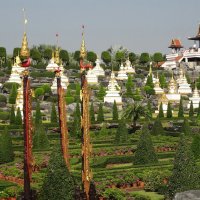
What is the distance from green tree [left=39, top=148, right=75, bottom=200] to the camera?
53.0 ft

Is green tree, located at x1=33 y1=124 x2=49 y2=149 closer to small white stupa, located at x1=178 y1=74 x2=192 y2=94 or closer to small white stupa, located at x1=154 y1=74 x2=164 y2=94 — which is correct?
small white stupa, located at x1=154 y1=74 x2=164 y2=94

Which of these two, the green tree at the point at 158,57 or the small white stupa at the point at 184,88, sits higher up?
the green tree at the point at 158,57

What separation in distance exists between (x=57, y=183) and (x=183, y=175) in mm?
4776

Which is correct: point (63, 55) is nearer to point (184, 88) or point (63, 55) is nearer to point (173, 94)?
point (184, 88)

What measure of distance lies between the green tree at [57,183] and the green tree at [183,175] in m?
3.95

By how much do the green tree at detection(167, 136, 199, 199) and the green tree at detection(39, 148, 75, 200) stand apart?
3.95 metres

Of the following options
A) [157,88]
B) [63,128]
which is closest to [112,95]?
[157,88]

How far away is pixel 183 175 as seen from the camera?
18578 millimetres

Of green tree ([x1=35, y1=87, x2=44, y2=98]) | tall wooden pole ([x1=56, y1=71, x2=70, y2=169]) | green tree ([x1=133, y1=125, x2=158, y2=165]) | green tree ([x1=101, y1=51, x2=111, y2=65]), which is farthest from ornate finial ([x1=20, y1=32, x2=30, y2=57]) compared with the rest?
green tree ([x1=101, y1=51, x2=111, y2=65])

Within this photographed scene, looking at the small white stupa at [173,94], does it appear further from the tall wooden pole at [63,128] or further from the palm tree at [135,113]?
the tall wooden pole at [63,128]

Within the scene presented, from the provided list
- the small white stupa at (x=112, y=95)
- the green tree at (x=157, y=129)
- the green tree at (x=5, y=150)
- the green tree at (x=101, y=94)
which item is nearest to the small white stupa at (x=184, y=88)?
the small white stupa at (x=112, y=95)

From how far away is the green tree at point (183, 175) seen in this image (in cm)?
1852

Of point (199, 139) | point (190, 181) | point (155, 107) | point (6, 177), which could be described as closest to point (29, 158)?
point (190, 181)

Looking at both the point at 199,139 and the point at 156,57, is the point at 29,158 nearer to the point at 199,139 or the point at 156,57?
the point at 199,139
